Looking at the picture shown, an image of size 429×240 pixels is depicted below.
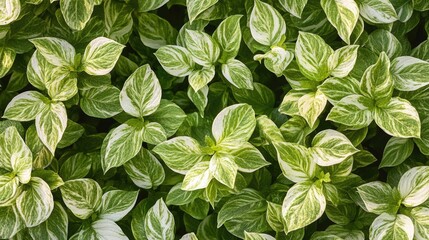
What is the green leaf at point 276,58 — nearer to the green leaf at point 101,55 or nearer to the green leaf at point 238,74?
the green leaf at point 238,74

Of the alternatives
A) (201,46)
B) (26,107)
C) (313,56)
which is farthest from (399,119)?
(26,107)

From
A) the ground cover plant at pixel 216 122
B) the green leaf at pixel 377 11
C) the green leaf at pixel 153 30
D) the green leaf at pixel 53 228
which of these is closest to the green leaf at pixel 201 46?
the ground cover plant at pixel 216 122

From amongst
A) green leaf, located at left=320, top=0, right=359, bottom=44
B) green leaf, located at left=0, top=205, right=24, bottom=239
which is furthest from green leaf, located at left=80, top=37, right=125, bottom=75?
green leaf, located at left=320, top=0, right=359, bottom=44

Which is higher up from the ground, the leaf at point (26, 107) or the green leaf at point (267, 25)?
the green leaf at point (267, 25)

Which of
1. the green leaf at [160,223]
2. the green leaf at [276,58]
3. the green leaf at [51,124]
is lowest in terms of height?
the green leaf at [160,223]

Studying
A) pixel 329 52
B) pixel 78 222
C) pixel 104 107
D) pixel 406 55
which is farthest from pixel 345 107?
pixel 78 222

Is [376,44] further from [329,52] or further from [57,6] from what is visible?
[57,6]

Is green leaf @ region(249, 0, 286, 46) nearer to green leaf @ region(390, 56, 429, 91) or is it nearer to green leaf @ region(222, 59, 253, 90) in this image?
green leaf @ region(222, 59, 253, 90)
